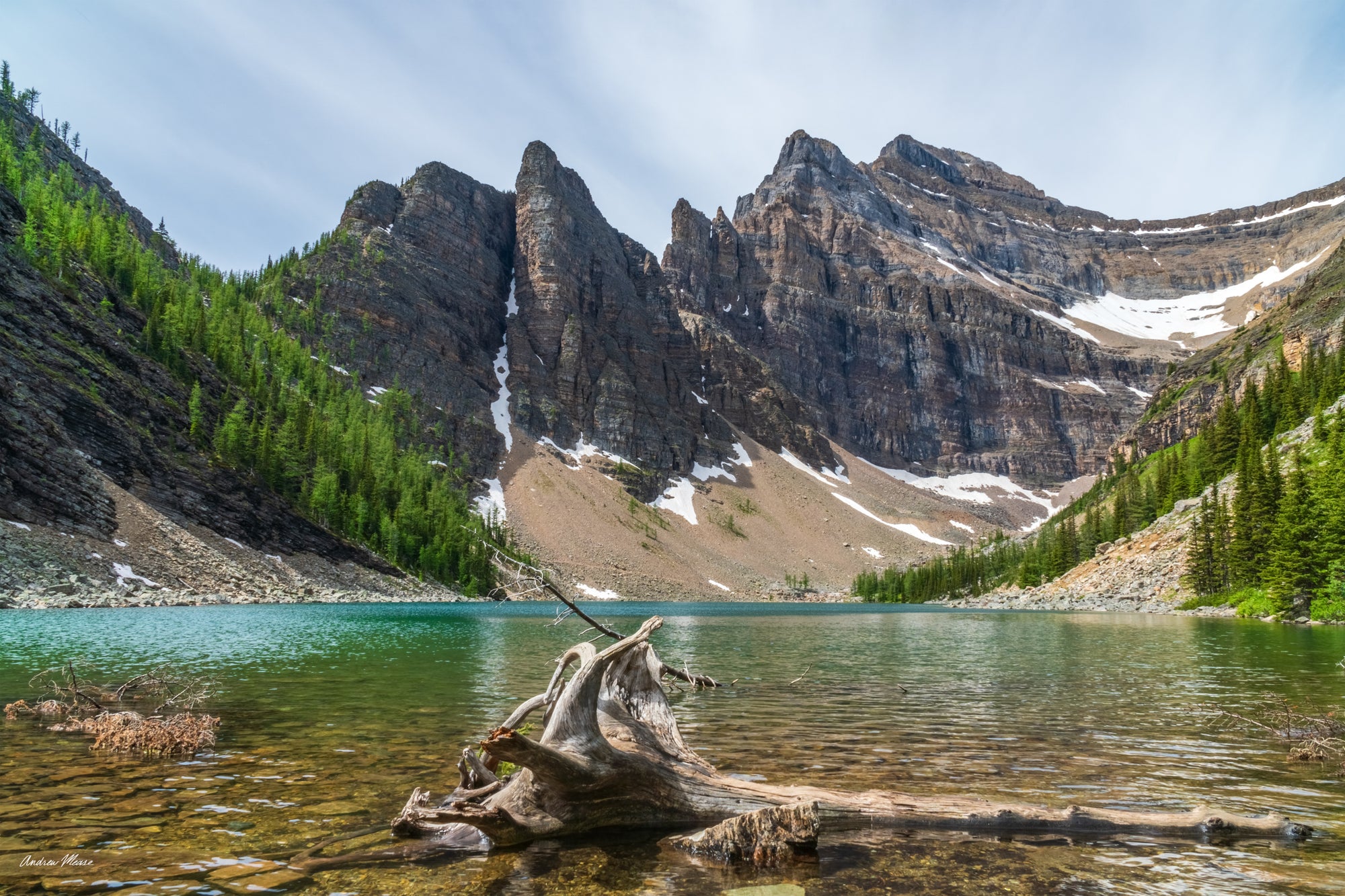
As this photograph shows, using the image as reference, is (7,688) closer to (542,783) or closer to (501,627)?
(542,783)

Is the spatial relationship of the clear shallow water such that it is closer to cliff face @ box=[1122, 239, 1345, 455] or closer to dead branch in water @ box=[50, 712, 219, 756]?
dead branch in water @ box=[50, 712, 219, 756]

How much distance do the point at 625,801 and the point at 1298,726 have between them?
15730 mm

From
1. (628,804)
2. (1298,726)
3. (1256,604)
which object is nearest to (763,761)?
(628,804)

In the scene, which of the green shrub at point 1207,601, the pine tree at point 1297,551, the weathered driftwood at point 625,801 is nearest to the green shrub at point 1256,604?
the pine tree at point 1297,551

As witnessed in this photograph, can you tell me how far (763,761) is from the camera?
517 inches

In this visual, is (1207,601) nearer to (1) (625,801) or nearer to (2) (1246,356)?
(1) (625,801)

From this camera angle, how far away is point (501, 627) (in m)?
59.5

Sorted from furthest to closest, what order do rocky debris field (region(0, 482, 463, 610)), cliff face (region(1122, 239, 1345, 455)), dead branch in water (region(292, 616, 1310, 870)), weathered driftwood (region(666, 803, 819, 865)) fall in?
1. cliff face (region(1122, 239, 1345, 455))
2. rocky debris field (region(0, 482, 463, 610))
3. dead branch in water (region(292, 616, 1310, 870))
4. weathered driftwood (region(666, 803, 819, 865))

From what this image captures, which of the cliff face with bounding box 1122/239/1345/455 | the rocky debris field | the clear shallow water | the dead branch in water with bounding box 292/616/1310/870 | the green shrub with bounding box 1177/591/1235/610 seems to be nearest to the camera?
the clear shallow water

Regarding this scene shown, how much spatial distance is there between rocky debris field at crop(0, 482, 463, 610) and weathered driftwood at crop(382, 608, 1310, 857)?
196 ft

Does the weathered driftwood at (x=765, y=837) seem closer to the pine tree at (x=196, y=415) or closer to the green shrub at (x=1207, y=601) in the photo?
the green shrub at (x=1207, y=601)

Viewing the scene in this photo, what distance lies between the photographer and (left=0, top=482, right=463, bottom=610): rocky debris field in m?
54.1

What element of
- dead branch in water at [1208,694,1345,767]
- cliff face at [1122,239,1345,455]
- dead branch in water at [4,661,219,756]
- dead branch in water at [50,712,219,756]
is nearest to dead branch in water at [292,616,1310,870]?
dead branch in water at [1208,694,1345,767]

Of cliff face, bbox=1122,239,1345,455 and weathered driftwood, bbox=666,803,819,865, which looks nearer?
weathered driftwood, bbox=666,803,819,865
